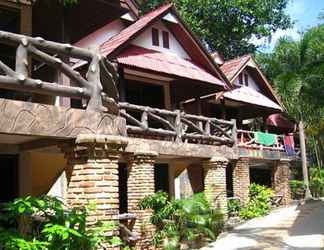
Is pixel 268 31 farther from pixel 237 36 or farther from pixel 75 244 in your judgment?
pixel 75 244

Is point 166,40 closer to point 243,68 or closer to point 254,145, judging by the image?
point 254,145

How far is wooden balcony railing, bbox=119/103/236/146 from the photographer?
13.0 m

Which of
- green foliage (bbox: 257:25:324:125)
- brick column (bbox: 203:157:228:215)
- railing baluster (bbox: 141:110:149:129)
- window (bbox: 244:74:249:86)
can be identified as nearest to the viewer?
railing baluster (bbox: 141:110:149:129)

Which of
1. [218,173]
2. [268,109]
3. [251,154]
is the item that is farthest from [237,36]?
[218,173]

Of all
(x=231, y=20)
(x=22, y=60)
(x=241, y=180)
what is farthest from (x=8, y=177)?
(x=231, y=20)

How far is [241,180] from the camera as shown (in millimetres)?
18078

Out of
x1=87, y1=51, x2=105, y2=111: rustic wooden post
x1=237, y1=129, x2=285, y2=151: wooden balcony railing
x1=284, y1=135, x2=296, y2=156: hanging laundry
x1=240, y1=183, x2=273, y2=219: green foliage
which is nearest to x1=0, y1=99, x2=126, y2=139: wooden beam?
x1=87, y1=51, x2=105, y2=111: rustic wooden post

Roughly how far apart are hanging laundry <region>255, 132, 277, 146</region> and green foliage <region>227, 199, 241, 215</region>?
4.18 meters

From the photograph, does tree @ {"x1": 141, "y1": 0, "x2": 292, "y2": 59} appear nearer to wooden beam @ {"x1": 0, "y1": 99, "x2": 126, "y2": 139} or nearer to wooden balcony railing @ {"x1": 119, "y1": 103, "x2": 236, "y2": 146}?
wooden balcony railing @ {"x1": 119, "y1": 103, "x2": 236, "y2": 146}

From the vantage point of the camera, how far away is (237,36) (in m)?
36.2

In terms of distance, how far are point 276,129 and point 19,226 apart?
25211 millimetres

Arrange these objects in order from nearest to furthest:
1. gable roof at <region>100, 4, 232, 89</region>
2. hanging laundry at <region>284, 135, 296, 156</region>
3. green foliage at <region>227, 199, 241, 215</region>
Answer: gable roof at <region>100, 4, 232, 89</region>, green foliage at <region>227, 199, 241, 215</region>, hanging laundry at <region>284, 135, 296, 156</region>

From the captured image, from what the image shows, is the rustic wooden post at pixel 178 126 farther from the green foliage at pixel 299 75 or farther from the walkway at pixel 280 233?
the green foliage at pixel 299 75

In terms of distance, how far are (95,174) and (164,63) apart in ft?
32.7
